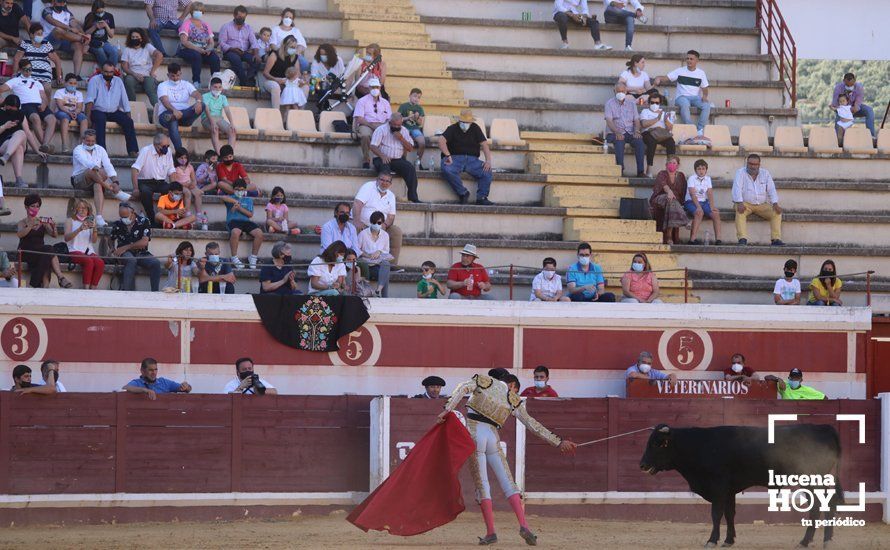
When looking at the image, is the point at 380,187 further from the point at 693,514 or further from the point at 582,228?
the point at 693,514

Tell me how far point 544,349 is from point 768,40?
827 centimetres

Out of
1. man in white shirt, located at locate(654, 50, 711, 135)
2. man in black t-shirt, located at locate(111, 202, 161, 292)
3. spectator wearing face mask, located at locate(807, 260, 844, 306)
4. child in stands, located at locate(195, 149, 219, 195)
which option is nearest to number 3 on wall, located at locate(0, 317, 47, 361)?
man in black t-shirt, located at locate(111, 202, 161, 292)

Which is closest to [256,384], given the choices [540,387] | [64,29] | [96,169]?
[540,387]

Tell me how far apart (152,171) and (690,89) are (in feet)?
25.3

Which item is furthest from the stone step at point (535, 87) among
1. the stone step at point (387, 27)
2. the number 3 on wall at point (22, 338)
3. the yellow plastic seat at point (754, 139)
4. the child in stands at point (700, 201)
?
the number 3 on wall at point (22, 338)

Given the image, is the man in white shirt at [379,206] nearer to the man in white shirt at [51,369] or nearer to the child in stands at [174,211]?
the child in stands at [174,211]

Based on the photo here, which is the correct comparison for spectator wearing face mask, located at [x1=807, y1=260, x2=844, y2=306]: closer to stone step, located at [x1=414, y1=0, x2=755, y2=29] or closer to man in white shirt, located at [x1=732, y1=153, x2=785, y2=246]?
man in white shirt, located at [x1=732, y1=153, x2=785, y2=246]

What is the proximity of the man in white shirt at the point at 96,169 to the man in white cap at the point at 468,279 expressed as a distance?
3689 mm

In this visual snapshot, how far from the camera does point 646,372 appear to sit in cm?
1656

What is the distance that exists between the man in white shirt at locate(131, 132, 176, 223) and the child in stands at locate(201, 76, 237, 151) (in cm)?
95

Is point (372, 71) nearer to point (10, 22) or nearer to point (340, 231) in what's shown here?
point (340, 231)

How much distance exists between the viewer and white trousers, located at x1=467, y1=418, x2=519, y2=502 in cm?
1217

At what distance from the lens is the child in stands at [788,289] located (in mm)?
17438

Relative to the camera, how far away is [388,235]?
56.4 feet
